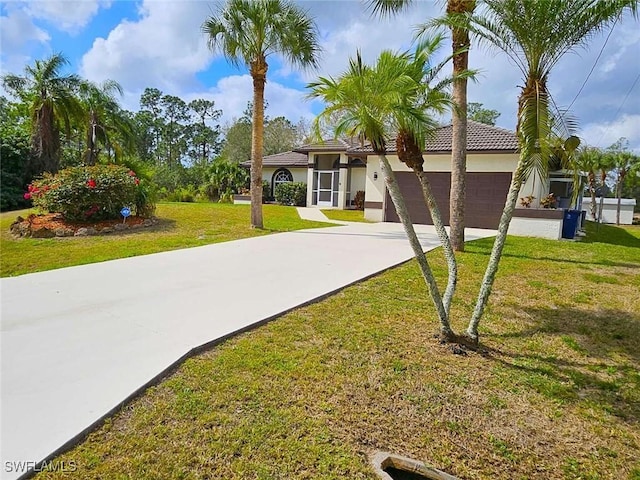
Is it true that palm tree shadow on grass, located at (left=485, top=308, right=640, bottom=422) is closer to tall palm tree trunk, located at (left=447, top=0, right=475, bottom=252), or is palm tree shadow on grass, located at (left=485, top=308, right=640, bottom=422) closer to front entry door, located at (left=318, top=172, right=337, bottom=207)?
tall palm tree trunk, located at (left=447, top=0, right=475, bottom=252)

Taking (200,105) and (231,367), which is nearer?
(231,367)

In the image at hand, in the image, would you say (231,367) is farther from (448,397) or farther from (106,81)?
(106,81)

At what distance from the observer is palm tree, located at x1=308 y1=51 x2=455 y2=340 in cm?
389

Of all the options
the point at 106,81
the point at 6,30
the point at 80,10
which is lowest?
the point at 6,30

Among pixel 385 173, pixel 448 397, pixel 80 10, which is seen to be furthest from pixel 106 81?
pixel 448 397

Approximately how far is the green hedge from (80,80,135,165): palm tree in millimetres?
10277

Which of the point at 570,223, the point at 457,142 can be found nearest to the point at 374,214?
the point at 570,223

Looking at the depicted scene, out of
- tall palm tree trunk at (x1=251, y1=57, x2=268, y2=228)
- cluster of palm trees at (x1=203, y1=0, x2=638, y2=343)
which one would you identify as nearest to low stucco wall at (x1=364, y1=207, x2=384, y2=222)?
tall palm tree trunk at (x1=251, y1=57, x2=268, y2=228)

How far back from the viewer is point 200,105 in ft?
192

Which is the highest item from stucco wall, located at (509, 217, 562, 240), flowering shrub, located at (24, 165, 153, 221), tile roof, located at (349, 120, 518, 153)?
tile roof, located at (349, 120, 518, 153)

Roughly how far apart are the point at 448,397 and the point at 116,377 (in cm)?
298

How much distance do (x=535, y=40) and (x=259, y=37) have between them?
10.1m

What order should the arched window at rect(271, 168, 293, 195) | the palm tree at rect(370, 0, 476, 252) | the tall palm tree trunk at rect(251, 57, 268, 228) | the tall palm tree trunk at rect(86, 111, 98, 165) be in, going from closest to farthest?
the palm tree at rect(370, 0, 476, 252) < the tall palm tree trunk at rect(251, 57, 268, 228) < the tall palm tree trunk at rect(86, 111, 98, 165) < the arched window at rect(271, 168, 293, 195)

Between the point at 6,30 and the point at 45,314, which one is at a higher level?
the point at 6,30
